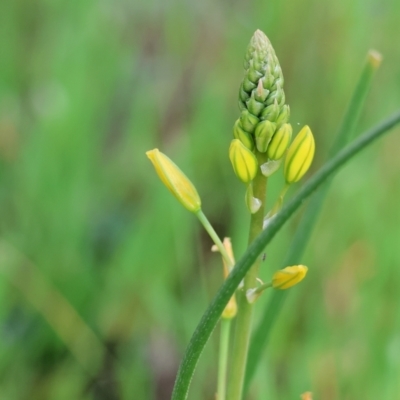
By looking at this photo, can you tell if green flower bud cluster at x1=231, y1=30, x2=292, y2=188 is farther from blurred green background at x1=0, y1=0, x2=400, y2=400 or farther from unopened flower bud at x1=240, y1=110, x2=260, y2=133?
blurred green background at x1=0, y1=0, x2=400, y2=400

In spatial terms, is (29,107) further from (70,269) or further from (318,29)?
(318,29)

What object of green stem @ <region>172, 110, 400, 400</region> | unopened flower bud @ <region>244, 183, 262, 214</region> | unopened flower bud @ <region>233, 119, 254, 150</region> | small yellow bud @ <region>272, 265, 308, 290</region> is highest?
unopened flower bud @ <region>233, 119, 254, 150</region>

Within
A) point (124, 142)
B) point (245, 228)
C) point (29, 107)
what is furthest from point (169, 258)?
point (29, 107)

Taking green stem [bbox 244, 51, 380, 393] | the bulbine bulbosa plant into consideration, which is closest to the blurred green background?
green stem [bbox 244, 51, 380, 393]

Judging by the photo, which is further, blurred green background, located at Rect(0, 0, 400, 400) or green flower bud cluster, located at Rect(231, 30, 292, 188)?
blurred green background, located at Rect(0, 0, 400, 400)

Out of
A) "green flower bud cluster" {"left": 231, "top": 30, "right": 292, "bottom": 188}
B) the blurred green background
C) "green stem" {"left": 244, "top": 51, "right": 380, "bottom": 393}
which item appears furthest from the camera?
the blurred green background

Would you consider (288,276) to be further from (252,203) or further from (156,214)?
(156,214)

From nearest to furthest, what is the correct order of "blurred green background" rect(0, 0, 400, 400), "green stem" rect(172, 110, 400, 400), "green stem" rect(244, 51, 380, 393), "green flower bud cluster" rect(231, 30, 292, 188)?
1. "green stem" rect(172, 110, 400, 400)
2. "green flower bud cluster" rect(231, 30, 292, 188)
3. "green stem" rect(244, 51, 380, 393)
4. "blurred green background" rect(0, 0, 400, 400)

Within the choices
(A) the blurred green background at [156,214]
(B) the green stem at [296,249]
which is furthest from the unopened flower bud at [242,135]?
(A) the blurred green background at [156,214]
